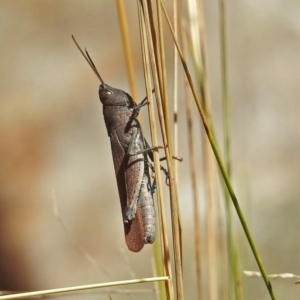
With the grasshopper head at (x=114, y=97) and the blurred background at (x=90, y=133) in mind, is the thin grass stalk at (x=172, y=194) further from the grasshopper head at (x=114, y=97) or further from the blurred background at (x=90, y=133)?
the blurred background at (x=90, y=133)

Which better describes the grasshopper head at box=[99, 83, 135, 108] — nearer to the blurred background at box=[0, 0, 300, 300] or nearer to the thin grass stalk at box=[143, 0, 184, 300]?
the thin grass stalk at box=[143, 0, 184, 300]

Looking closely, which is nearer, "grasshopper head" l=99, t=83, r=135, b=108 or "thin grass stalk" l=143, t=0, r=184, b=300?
"thin grass stalk" l=143, t=0, r=184, b=300

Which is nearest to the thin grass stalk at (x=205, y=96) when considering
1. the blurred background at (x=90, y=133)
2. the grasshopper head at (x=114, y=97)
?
the grasshopper head at (x=114, y=97)

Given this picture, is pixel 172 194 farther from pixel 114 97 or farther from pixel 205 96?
pixel 114 97

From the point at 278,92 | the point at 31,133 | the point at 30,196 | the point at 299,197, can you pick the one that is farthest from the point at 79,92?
the point at 299,197

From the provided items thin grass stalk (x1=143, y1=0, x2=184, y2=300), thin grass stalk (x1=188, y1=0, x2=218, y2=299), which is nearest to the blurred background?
thin grass stalk (x1=188, y1=0, x2=218, y2=299)

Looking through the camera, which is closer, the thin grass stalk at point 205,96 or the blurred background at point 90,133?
the thin grass stalk at point 205,96

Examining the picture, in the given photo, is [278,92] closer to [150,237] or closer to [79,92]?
[79,92]

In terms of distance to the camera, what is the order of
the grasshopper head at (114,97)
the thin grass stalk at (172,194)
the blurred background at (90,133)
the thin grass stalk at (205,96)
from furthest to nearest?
the blurred background at (90,133), the grasshopper head at (114,97), the thin grass stalk at (205,96), the thin grass stalk at (172,194)
